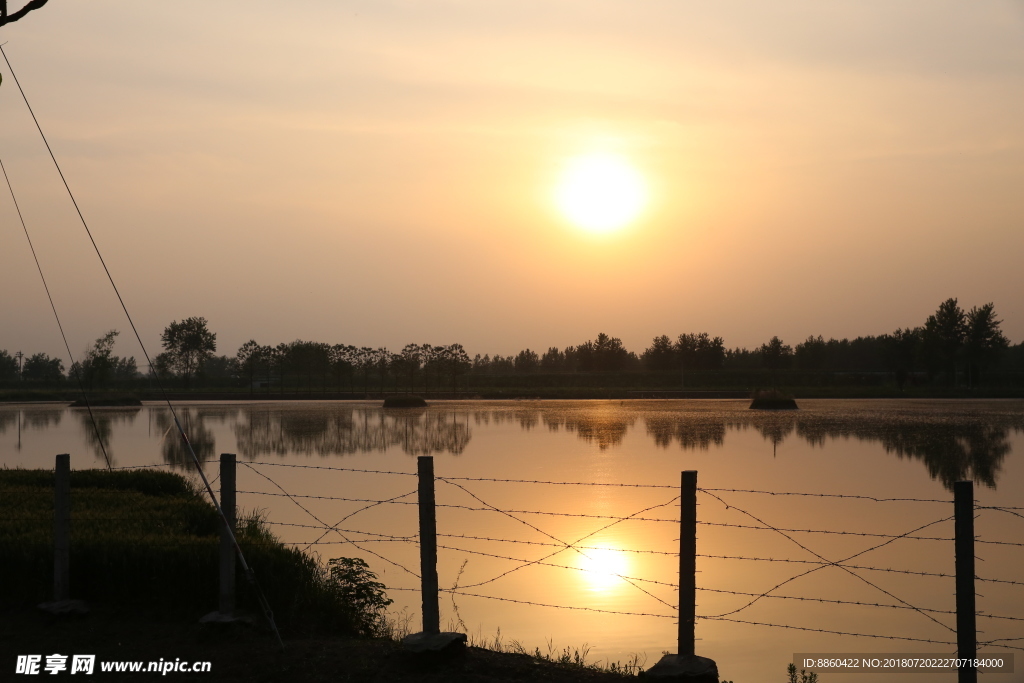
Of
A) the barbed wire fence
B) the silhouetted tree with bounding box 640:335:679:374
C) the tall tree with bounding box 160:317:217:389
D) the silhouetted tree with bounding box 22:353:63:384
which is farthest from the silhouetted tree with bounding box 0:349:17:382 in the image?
the barbed wire fence

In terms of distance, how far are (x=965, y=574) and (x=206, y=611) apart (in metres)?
5.88

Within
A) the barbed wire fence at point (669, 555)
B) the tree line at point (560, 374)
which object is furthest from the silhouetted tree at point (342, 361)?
the barbed wire fence at point (669, 555)

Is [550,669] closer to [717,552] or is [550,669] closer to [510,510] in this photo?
[717,552]

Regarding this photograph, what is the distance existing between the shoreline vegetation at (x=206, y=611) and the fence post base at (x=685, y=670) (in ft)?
1.50

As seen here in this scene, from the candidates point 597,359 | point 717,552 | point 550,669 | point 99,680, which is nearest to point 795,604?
point 717,552

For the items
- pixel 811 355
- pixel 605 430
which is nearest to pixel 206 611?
pixel 605 430

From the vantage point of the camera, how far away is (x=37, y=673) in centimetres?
691

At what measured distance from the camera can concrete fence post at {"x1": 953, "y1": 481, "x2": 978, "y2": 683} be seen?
6.14m

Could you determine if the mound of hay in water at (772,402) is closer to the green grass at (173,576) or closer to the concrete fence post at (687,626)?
the green grass at (173,576)

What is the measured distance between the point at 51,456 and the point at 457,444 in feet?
37.6

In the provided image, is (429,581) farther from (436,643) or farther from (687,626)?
(687,626)

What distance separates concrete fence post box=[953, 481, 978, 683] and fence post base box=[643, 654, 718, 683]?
1.62 meters

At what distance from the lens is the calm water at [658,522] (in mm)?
9797

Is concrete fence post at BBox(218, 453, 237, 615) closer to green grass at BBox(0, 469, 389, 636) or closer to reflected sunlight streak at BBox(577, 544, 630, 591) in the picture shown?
green grass at BBox(0, 469, 389, 636)
